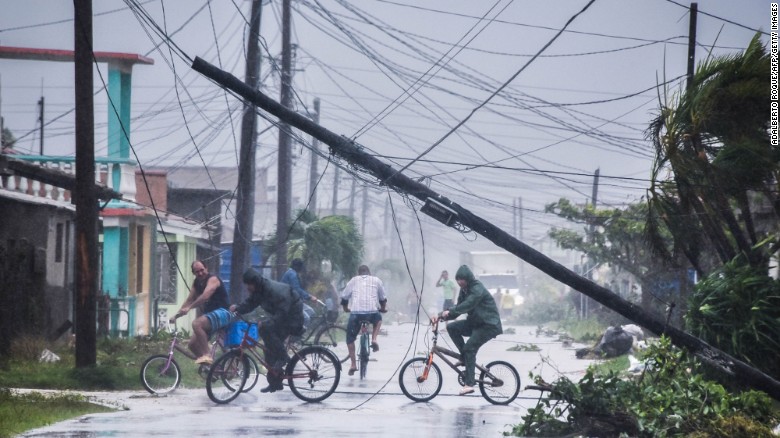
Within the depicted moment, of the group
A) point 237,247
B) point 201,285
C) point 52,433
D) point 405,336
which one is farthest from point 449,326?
point 405,336

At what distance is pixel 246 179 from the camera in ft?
83.4

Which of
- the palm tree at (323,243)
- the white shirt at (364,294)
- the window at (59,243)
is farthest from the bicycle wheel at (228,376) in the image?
the palm tree at (323,243)

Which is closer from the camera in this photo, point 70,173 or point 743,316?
point 743,316

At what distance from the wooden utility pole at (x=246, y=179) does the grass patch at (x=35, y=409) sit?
9.37 meters

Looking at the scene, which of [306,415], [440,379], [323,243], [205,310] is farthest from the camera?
[323,243]

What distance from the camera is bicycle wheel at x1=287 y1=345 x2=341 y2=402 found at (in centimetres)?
1664

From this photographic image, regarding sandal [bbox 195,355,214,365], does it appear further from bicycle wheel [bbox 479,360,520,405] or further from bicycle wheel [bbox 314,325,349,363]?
bicycle wheel [bbox 314,325,349,363]

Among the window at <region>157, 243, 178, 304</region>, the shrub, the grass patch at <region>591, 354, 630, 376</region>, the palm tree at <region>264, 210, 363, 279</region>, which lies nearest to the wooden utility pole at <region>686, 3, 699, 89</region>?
the grass patch at <region>591, 354, 630, 376</region>

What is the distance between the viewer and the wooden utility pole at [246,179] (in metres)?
24.8

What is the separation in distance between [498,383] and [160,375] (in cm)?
481

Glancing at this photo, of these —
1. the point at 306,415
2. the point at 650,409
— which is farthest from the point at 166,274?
the point at 650,409

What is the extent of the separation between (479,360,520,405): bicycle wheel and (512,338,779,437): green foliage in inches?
123

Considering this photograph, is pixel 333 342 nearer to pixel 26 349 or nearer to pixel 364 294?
pixel 364 294

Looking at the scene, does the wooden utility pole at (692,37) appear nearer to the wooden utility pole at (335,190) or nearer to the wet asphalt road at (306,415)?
the wet asphalt road at (306,415)
